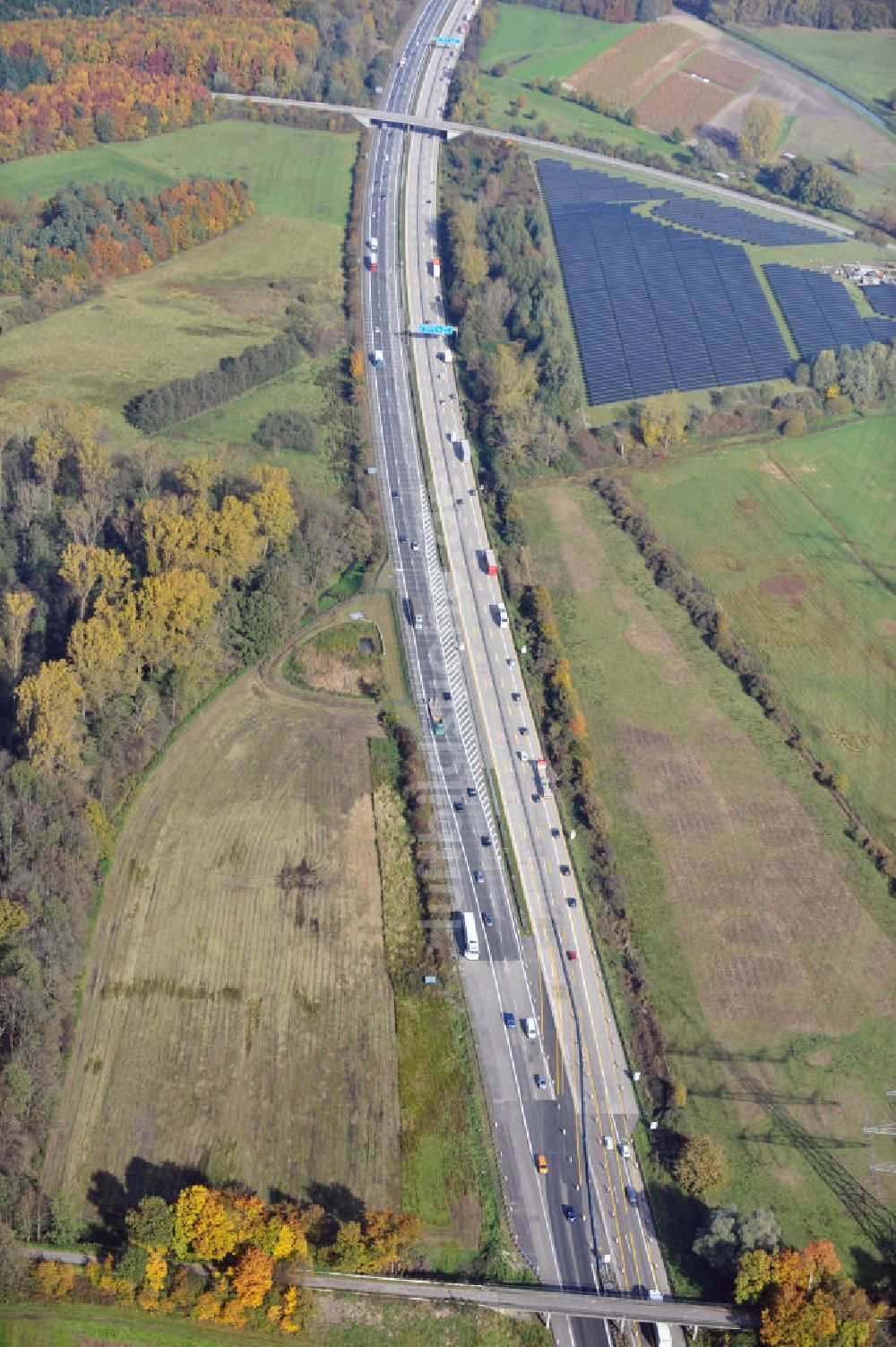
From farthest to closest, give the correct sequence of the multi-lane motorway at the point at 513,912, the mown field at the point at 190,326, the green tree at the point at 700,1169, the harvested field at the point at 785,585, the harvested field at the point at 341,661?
the mown field at the point at 190,326, the harvested field at the point at 785,585, the harvested field at the point at 341,661, the green tree at the point at 700,1169, the multi-lane motorway at the point at 513,912

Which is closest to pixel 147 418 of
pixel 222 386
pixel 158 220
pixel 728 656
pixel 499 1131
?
pixel 222 386

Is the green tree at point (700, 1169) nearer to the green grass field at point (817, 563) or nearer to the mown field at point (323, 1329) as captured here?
the mown field at point (323, 1329)

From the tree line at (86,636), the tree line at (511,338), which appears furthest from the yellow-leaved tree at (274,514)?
the tree line at (511,338)

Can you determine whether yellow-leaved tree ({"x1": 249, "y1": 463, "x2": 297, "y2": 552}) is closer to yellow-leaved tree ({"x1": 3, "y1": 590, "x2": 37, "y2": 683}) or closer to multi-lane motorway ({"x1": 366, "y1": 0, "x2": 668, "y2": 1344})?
multi-lane motorway ({"x1": 366, "y1": 0, "x2": 668, "y2": 1344})

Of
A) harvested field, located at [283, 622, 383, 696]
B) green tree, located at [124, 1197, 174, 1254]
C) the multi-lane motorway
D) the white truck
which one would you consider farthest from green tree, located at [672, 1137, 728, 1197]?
harvested field, located at [283, 622, 383, 696]

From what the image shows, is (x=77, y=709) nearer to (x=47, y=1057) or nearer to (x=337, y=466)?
(x=47, y=1057)
